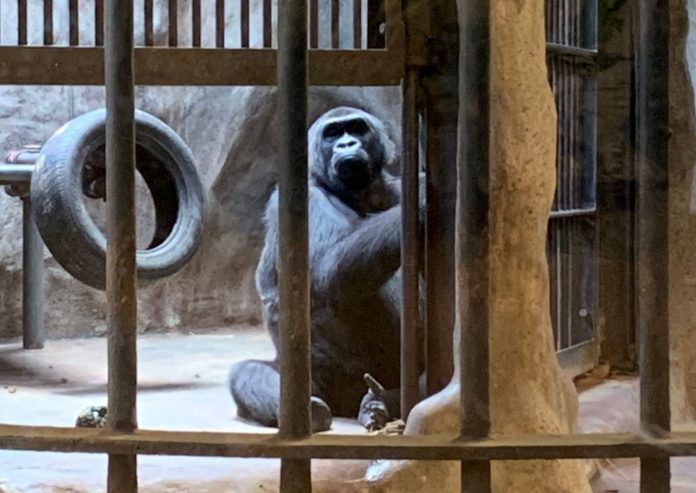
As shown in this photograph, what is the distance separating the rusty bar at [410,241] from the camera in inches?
106

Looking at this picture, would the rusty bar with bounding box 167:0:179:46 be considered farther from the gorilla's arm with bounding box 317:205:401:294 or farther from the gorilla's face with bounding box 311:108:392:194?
the gorilla's face with bounding box 311:108:392:194

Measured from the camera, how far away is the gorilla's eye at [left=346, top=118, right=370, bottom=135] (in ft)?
12.3

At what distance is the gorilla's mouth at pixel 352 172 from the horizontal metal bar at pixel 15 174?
4.93 ft

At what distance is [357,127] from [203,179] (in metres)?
2.48

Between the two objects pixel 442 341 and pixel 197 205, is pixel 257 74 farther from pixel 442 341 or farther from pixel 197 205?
pixel 197 205

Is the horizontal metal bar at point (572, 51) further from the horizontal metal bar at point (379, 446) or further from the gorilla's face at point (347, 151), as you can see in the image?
the horizontal metal bar at point (379, 446)

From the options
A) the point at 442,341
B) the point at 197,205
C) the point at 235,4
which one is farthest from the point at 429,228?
the point at 235,4

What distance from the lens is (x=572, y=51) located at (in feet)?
10.8

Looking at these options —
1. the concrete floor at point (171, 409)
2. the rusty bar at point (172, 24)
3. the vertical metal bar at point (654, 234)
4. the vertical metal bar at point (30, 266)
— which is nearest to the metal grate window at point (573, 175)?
the concrete floor at point (171, 409)

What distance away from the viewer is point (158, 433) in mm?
1229

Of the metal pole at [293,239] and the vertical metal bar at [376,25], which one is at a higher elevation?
the vertical metal bar at [376,25]

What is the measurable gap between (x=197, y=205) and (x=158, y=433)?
3.17 metres

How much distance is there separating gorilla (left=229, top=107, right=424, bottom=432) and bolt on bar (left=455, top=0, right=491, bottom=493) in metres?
1.78

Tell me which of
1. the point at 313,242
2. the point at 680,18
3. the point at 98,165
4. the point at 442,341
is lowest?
the point at 442,341
